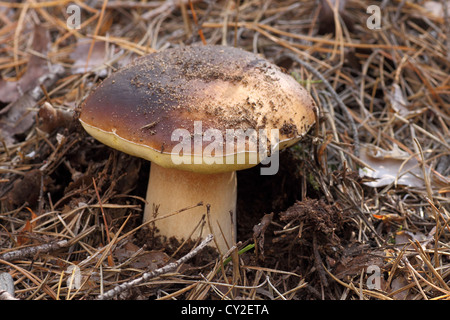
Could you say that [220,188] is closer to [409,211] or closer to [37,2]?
[409,211]

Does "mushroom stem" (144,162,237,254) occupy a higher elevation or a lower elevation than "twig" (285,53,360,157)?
lower

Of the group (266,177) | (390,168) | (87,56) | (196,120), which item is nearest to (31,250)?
(196,120)

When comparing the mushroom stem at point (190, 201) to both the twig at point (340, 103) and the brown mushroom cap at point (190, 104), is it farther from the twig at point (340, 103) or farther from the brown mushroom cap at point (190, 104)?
the twig at point (340, 103)

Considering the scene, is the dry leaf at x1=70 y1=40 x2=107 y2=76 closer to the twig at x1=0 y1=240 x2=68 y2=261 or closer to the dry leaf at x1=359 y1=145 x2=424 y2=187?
the twig at x1=0 y1=240 x2=68 y2=261

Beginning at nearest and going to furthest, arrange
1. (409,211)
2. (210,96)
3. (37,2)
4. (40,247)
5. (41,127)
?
(210,96) → (40,247) → (409,211) → (41,127) → (37,2)

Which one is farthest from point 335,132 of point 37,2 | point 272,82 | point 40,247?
point 37,2

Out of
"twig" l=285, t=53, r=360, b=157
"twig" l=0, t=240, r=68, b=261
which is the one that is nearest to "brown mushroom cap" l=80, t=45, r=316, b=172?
"twig" l=0, t=240, r=68, b=261
